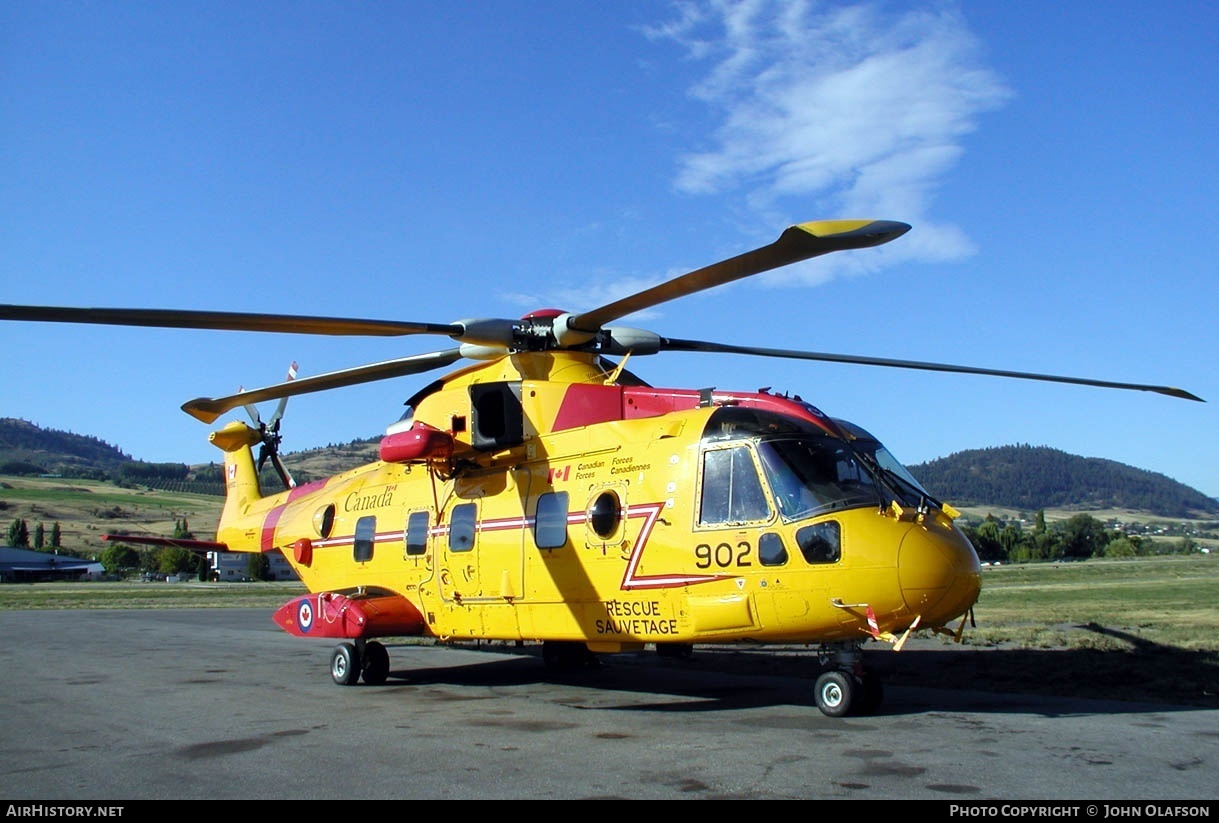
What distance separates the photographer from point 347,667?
14.3m

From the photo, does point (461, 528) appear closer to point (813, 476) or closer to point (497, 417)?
point (497, 417)

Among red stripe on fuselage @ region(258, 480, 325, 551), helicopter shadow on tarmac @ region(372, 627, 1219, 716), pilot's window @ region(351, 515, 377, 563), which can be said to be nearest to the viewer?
helicopter shadow on tarmac @ region(372, 627, 1219, 716)

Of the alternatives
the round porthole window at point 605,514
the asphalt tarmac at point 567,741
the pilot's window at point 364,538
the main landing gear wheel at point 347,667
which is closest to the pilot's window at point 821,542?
the asphalt tarmac at point 567,741

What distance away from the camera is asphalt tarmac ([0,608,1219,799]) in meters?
7.09

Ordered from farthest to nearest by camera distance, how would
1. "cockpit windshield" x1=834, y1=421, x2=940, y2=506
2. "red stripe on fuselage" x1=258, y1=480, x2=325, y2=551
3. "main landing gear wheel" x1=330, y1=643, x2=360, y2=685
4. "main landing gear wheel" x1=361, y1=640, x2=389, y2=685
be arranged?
"red stripe on fuselage" x1=258, y1=480, x2=325, y2=551
"main landing gear wheel" x1=361, y1=640, x2=389, y2=685
"main landing gear wheel" x1=330, y1=643, x2=360, y2=685
"cockpit windshield" x1=834, y1=421, x2=940, y2=506

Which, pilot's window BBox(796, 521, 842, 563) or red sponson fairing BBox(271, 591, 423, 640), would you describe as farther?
red sponson fairing BBox(271, 591, 423, 640)

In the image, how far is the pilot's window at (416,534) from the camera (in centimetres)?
1437

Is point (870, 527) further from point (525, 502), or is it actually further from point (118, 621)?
point (118, 621)

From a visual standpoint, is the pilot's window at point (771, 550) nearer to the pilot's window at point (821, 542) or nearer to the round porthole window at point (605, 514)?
the pilot's window at point (821, 542)

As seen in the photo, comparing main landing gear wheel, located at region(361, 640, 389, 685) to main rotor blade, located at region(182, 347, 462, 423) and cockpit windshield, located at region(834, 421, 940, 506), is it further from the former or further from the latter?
cockpit windshield, located at region(834, 421, 940, 506)

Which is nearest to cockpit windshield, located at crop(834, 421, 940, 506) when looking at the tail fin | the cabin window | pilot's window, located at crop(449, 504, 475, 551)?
the cabin window

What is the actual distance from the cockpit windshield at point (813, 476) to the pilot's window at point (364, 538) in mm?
7333

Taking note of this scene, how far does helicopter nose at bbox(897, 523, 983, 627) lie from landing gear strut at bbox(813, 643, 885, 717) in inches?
35.0
